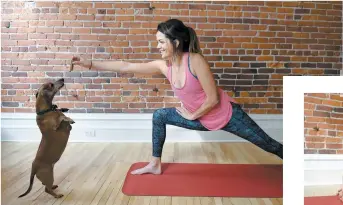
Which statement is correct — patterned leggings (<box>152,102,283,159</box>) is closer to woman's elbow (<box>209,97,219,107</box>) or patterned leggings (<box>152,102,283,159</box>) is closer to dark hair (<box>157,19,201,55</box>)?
woman's elbow (<box>209,97,219,107</box>)

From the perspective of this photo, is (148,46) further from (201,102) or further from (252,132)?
(252,132)

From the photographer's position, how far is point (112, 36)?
3572mm

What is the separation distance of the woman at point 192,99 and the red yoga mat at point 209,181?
171 millimetres

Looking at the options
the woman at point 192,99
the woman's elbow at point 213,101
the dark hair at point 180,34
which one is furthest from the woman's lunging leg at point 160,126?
the dark hair at point 180,34

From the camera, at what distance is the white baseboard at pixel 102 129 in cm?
361

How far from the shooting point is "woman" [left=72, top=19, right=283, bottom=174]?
7.75 ft

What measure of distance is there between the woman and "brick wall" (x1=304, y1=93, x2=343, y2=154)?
1.09m

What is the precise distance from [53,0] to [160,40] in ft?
5.61

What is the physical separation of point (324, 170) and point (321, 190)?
0.08m

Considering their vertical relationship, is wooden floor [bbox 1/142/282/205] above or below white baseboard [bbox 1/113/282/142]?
below

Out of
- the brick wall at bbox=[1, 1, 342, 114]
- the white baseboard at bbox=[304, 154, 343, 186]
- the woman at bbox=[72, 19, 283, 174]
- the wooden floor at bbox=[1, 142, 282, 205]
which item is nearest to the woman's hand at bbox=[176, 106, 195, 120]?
the woman at bbox=[72, 19, 283, 174]

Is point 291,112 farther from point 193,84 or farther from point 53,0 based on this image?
point 53,0

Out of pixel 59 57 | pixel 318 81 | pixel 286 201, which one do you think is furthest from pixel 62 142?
pixel 59 57

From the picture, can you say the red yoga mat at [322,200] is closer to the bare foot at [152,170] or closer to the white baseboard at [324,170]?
the white baseboard at [324,170]
